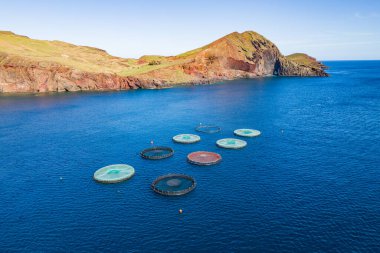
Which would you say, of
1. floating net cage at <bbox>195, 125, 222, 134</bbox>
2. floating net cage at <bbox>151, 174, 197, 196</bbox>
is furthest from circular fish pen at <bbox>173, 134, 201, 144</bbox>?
floating net cage at <bbox>151, 174, 197, 196</bbox>

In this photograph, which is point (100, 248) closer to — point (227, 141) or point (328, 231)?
point (328, 231)

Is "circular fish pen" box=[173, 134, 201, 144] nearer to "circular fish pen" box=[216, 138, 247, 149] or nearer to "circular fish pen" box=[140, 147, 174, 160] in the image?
"circular fish pen" box=[216, 138, 247, 149]

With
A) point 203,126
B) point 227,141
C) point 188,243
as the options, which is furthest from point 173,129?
point 188,243

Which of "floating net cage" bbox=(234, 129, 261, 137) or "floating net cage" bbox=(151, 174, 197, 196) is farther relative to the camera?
"floating net cage" bbox=(234, 129, 261, 137)

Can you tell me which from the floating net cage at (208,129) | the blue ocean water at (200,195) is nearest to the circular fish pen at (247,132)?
the blue ocean water at (200,195)

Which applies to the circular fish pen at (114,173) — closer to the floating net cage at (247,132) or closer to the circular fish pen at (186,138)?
the circular fish pen at (186,138)

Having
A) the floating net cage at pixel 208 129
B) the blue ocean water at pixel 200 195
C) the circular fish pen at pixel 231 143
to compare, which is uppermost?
the floating net cage at pixel 208 129
